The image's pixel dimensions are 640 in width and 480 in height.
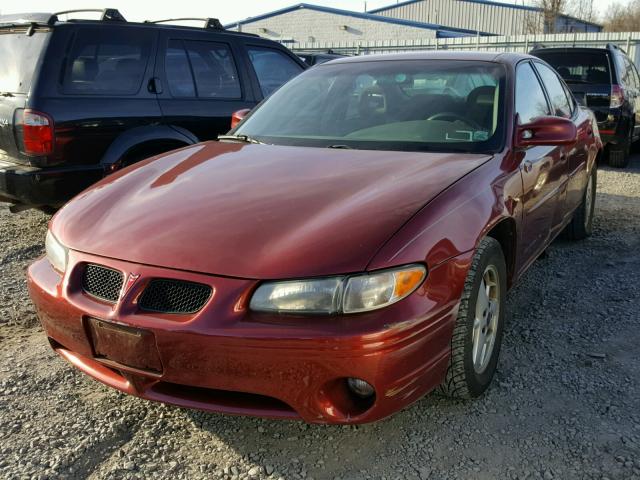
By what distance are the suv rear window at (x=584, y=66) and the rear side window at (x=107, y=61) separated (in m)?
6.28

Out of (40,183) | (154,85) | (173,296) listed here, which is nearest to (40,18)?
(154,85)

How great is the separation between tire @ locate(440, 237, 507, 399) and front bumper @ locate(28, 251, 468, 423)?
0.43 ft

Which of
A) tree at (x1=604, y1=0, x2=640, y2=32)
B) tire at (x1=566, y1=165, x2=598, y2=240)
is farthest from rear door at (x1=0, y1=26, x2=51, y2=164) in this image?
tree at (x1=604, y1=0, x2=640, y2=32)

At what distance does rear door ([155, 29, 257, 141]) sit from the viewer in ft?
17.0

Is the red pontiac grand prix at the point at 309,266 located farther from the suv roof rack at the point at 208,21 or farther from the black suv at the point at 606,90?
the black suv at the point at 606,90

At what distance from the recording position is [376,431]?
2523mm

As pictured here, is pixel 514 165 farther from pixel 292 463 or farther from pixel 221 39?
pixel 221 39

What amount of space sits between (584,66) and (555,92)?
509 cm

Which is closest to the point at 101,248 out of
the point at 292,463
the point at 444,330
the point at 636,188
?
the point at 292,463

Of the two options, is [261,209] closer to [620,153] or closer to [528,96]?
[528,96]

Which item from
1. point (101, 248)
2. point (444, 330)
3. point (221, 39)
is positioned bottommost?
point (444, 330)

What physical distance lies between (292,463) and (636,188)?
6.65 meters

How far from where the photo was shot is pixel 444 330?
2.27 meters

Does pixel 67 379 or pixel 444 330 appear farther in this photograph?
pixel 67 379
